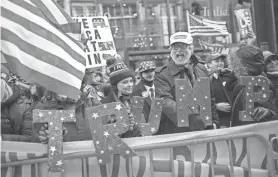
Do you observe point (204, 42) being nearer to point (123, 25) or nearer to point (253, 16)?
point (123, 25)

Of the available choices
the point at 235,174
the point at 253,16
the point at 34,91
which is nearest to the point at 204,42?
the point at 253,16

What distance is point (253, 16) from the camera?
2592 centimetres

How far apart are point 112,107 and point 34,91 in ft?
8.73

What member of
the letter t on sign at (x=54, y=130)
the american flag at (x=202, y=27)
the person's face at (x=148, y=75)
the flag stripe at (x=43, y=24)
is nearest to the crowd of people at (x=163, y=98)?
the letter t on sign at (x=54, y=130)

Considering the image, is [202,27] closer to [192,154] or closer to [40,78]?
[192,154]

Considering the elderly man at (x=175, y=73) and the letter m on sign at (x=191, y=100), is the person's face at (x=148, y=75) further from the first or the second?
the letter m on sign at (x=191, y=100)

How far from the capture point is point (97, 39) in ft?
26.6

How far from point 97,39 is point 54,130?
3.55 metres

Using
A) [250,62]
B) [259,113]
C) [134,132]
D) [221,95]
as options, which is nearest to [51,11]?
[134,132]

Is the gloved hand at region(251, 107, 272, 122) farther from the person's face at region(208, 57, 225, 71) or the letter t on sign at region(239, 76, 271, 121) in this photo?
the person's face at region(208, 57, 225, 71)

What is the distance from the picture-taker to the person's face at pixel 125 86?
651 cm

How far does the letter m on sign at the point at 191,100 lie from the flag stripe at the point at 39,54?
1.22 m

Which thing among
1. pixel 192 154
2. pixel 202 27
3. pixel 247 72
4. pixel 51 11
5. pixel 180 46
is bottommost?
pixel 192 154

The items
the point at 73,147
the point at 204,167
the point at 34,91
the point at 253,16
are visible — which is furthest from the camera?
the point at 253,16
